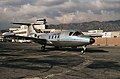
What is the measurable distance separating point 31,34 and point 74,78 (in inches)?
1167

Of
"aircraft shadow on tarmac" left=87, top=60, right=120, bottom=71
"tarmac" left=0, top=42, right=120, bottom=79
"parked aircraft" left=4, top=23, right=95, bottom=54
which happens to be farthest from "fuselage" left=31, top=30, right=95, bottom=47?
"aircraft shadow on tarmac" left=87, top=60, right=120, bottom=71

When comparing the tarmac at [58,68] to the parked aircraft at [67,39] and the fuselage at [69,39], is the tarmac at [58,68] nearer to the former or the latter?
the fuselage at [69,39]

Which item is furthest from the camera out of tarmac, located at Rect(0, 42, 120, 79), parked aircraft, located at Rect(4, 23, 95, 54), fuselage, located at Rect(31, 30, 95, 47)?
parked aircraft, located at Rect(4, 23, 95, 54)

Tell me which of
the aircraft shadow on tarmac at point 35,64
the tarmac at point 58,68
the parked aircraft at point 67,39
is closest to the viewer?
the tarmac at point 58,68

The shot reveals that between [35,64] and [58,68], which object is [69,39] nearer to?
[35,64]

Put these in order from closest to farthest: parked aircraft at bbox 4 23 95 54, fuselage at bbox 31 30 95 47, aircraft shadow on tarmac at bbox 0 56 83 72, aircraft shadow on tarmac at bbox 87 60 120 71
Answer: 1. aircraft shadow on tarmac at bbox 0 56 83 72
2. aircraft shadow on tarmac at bbox 87 60 120 71
3. fuselage at bbox 31 30 95 47
4. parked aircraft at bbox 4 23 95 54

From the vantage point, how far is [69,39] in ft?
104

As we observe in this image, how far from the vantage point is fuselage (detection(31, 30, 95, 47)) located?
29.9 metres

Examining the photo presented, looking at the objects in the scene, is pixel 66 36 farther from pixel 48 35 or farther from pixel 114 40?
pixel 114 40

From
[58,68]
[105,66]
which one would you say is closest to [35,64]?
[58,68]

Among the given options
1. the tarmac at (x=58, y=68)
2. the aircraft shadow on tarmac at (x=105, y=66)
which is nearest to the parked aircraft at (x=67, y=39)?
the tarmac at (x=58, y=68)

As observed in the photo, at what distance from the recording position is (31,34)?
135 feet

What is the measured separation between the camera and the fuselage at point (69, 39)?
29.9 meters

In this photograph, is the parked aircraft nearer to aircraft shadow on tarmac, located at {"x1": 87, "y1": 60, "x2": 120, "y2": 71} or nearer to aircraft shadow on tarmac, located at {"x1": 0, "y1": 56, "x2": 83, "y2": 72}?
aircraft shadow on tarmac, located at {"x1": 0, "y1": 56, "x2": 83, "y2": 72}
